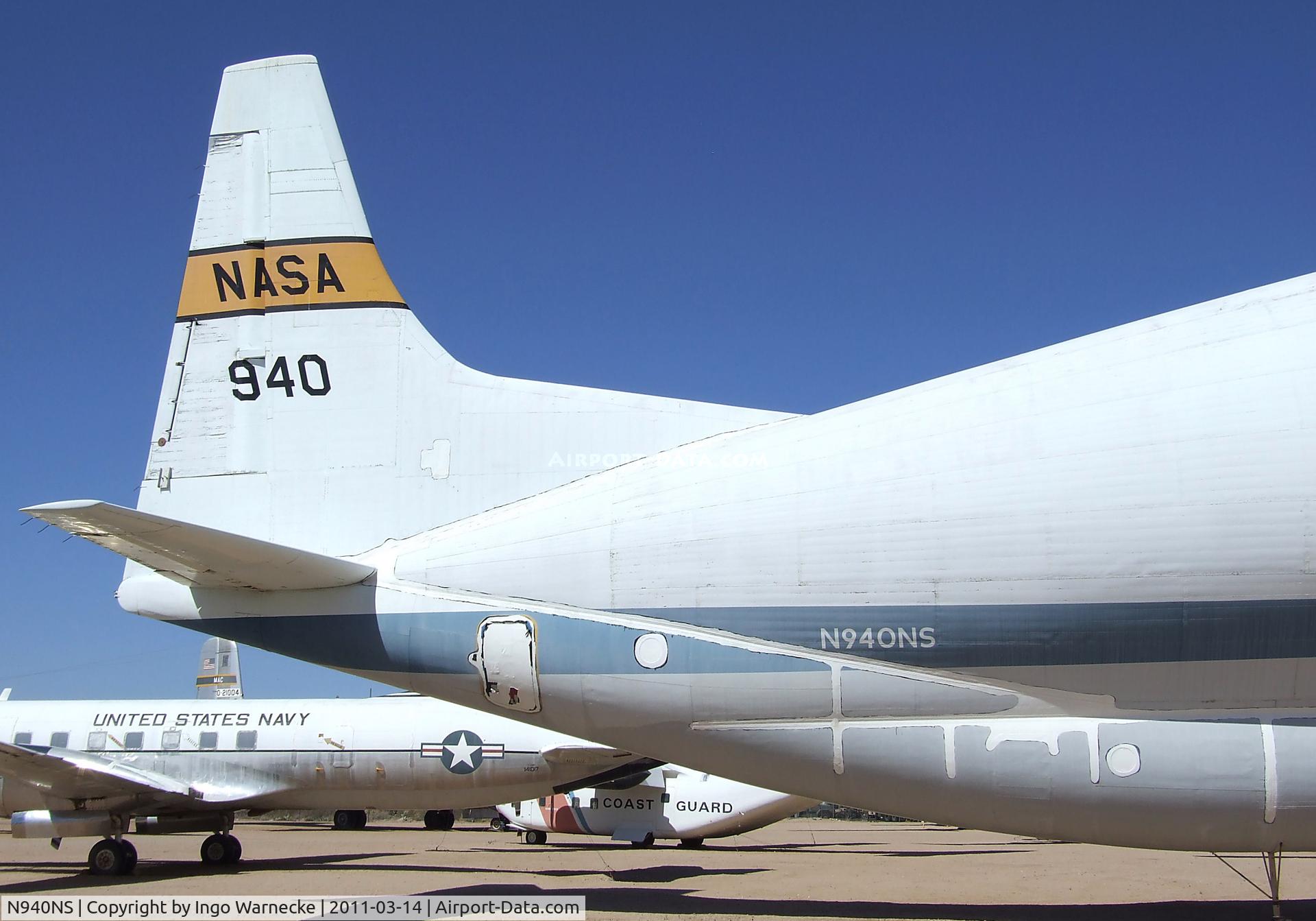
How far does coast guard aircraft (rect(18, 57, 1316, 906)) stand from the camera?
706 centimetres

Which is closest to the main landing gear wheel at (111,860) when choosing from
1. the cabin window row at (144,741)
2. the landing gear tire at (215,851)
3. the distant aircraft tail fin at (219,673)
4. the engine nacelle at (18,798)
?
the engine nacelle at (18,798)

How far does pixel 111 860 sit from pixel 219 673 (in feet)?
79.5

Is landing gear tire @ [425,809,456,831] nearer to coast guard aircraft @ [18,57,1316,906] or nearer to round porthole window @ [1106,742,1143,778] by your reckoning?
coast guard aircraft @ [18,57,1316,906]

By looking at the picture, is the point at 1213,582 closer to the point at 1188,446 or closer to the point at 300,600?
the point at 1188,446

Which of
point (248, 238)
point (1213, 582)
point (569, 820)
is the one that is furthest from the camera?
point (569, 820)

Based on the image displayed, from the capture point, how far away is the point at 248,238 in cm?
964

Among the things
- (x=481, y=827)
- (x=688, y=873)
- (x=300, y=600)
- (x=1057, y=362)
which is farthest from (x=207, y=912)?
(x=481, y=827)

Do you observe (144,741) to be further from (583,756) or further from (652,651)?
(652,651)

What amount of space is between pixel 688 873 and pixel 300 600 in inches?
460

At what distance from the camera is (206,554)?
7895 millimetres

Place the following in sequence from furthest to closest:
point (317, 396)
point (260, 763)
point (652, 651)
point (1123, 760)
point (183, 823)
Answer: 1. point (260, 763)
2. point (183, 823)
3. point (317, 396)
4. point (652, 651)
5. point (1123, 760)

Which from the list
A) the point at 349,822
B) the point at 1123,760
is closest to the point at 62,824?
the point at 1123,760

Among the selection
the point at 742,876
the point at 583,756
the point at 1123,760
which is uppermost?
the point at 1123,760

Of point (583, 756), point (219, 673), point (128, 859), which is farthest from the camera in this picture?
point (219, 673)
